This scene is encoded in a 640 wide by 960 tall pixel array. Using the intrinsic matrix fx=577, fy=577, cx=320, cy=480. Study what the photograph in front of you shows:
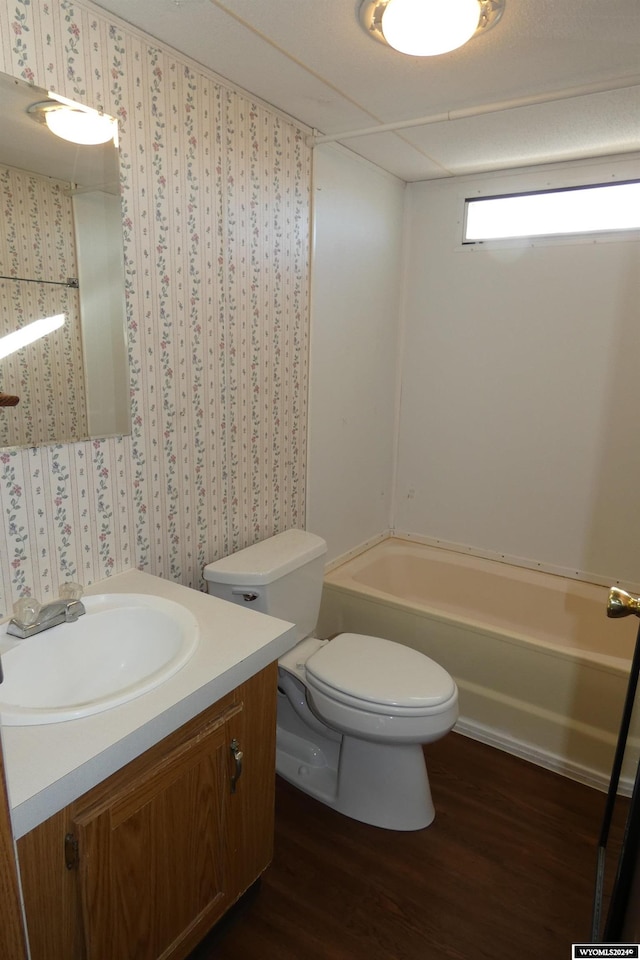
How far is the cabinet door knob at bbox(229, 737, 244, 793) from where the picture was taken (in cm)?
127

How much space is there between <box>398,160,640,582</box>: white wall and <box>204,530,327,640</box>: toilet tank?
1141 millimetres

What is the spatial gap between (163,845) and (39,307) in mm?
1150

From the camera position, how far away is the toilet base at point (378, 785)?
179 cm

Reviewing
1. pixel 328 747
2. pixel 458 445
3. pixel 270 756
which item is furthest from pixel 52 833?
pixel 458 445

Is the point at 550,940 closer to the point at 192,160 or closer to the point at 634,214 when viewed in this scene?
the point at 192,160

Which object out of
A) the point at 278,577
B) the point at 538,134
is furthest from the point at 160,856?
the point at 538,134

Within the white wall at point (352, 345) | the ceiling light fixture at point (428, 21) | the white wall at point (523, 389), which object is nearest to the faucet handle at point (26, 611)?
the white wall at point (352, 345)

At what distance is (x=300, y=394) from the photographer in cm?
221

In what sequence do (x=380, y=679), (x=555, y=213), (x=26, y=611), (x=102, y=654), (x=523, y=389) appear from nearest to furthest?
(x=26, y=611)
(x=102, y=654)
(x=380, y=679)
(x=555, y=213)
(x=523, y=389)

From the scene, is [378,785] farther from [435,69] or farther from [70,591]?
[435,69]

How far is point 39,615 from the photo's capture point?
126cm

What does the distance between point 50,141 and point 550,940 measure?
225 centimetres

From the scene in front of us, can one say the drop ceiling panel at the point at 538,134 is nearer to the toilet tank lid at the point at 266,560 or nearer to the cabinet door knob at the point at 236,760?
the toilet tank lid at the point at 266,560

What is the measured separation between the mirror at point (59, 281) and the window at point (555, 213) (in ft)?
5.88
